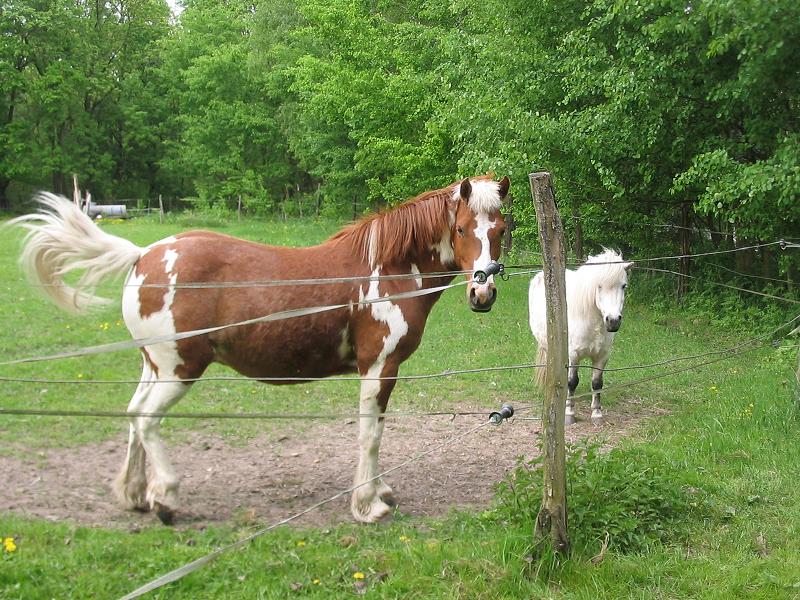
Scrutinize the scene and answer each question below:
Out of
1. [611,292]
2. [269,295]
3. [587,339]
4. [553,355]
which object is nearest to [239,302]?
[269,295]

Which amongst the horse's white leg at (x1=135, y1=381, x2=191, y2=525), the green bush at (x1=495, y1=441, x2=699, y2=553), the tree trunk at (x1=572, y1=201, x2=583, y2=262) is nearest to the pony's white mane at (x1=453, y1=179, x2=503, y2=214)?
the green bush at (x1=495, y1=441, x2=699, y2=553)

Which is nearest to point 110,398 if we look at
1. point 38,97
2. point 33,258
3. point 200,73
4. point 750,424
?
point 33,258

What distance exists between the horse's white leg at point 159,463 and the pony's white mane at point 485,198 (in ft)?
6.85

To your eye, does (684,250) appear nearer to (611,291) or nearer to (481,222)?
(611,291)

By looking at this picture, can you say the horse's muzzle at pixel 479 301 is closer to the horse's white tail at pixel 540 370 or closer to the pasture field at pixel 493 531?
the pasture field at pixel 493 531

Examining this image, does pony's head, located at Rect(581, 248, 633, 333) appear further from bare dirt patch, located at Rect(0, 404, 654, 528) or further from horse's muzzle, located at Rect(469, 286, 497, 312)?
horse's muzzle, located at Rect(469, 286, 497, 312)

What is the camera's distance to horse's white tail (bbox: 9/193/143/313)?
455 cm

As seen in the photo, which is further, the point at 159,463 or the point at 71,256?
the point at 71,256

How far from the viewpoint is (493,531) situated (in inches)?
165

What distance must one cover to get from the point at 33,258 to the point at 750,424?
5.75 metres

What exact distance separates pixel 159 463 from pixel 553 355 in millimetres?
2374

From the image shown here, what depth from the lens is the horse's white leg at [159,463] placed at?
431 centimetres

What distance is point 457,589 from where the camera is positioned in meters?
3.52

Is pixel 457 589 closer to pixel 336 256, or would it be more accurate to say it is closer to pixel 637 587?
pixel 637 587
